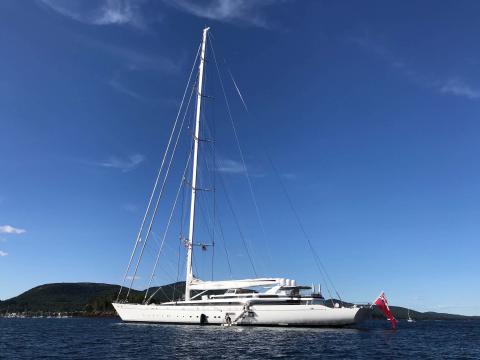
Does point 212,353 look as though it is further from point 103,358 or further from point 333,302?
point 333,302

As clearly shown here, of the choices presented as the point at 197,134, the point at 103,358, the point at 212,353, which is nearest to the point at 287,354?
the point at 212,353

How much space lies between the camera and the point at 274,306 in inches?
2215

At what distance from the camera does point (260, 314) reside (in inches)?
2253

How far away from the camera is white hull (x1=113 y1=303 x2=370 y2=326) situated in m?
55.2

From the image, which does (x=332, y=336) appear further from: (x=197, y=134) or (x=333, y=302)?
(x=197, y=134)

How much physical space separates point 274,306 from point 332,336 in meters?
10.5

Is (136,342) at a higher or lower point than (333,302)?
lower

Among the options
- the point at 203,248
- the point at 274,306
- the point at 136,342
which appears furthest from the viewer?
the point at 203,248

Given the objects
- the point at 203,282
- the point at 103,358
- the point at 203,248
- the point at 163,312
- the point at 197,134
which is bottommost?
the point at 103,358

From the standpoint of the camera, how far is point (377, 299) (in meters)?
60.1

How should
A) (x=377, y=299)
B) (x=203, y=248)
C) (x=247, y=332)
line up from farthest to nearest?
(x=203, y=248) < (x=377, y=299) < (x=247, y=332)

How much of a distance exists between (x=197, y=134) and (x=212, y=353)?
38740 mm

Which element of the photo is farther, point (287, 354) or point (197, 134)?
point (197, 134)

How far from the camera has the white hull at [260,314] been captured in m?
55.2
